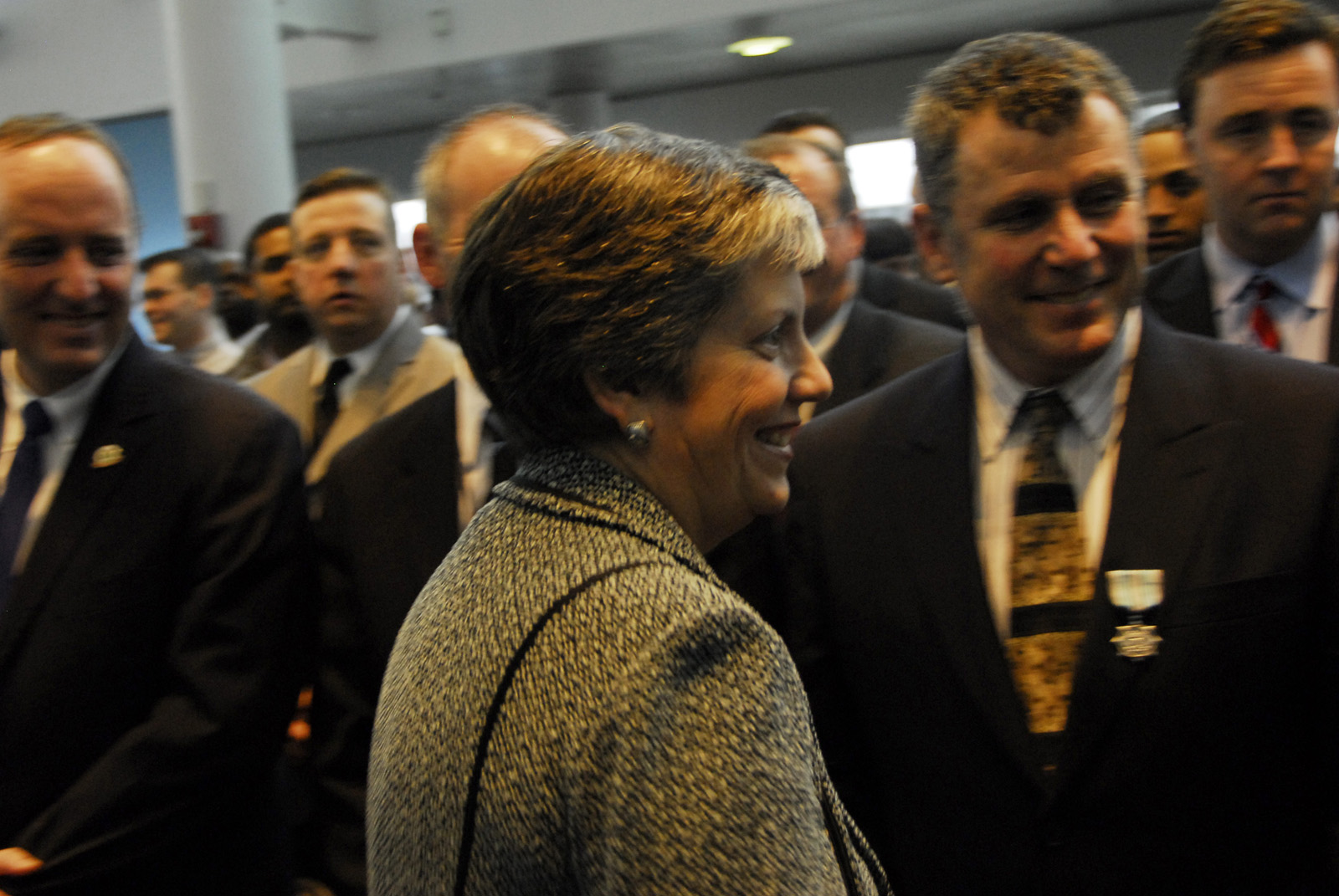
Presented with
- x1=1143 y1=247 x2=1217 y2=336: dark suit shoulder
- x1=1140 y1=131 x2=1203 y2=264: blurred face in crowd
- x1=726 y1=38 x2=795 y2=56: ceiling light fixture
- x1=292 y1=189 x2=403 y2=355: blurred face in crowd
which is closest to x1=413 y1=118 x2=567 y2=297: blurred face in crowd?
x1=292 y1=189 x2=403 y2=355: blurred face in crowd

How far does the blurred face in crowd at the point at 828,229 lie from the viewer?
295 centimetres

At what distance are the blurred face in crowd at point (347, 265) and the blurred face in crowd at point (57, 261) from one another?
115 centimetres

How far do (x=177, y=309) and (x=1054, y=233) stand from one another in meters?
4.64

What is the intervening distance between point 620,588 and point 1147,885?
2.99 ft

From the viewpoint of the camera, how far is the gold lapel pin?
2.12 metres

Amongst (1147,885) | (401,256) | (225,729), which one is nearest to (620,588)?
(1147,885)

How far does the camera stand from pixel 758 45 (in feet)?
32.0

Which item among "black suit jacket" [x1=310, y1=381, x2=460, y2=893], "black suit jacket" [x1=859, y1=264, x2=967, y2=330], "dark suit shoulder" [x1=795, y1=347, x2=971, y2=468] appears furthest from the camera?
"black suit jacket" [x1=859, y1=264, x2=967, y2=330]

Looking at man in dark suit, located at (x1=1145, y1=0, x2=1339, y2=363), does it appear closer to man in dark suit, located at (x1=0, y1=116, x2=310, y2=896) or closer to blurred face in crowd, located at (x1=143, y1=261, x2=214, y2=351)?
man in dark suit, located at (x1=0, y1=116, x2=310, y2=896)

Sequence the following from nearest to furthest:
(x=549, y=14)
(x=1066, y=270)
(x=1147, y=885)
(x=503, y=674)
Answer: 1. (x=503, y=674)
2. (x=1147, y=885)
3. (x=1066, y=270)
4. (x=549, y=14)

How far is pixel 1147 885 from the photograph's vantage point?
149cm

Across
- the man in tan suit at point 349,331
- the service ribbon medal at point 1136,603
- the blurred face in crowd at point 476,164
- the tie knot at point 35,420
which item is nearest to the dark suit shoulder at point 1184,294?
the service ribbon medal at point 1136,603

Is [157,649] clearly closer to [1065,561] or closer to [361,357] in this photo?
[361,357]

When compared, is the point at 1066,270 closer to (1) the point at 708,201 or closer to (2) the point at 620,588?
(1) the point at 708,201
